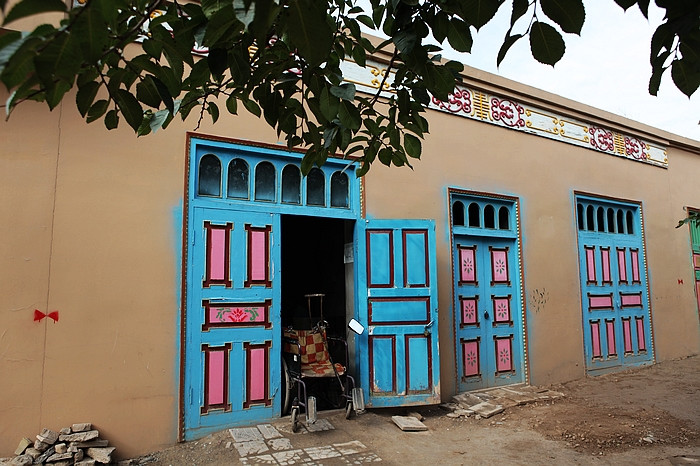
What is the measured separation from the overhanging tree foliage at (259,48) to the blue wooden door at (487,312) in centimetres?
399

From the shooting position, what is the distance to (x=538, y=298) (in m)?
6.37

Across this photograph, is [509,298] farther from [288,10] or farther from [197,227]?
[288,10]

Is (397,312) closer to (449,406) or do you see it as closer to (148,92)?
(449,406)

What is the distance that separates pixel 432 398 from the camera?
4883mm

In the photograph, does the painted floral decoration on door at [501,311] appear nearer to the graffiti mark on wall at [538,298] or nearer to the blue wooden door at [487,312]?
the blue wooden door at [487,312]

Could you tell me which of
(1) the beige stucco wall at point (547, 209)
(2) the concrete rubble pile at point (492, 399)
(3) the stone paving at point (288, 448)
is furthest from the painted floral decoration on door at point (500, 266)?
(3) the stone paving at point (288, 448)

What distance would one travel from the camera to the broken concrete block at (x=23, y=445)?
3.42m

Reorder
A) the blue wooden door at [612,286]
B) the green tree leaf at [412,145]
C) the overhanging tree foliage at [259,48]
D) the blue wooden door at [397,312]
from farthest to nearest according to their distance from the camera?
1. the blue wooden door at [612,286]
2. the blue wooden door at [397,312]
3. the green tree leaf at [412,145]
4. the overhanging tree foliage at [259,48]

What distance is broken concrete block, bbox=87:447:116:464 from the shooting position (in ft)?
11.6

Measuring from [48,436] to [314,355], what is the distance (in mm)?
2304

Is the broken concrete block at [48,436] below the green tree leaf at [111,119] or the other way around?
below

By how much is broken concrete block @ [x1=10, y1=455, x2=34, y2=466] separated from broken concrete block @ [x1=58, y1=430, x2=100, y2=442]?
21 cm

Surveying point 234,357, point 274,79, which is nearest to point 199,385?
point 234,357

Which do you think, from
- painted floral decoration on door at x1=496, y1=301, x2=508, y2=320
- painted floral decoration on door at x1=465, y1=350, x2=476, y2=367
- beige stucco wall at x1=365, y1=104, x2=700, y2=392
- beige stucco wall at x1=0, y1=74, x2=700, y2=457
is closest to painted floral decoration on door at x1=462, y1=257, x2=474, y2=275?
beige stucco wall at x1=365, y1=104, x2=700, y2=392
